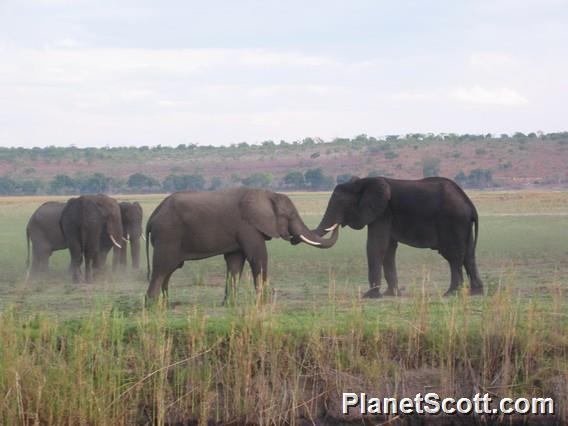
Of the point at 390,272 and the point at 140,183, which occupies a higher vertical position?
the point at 390,272

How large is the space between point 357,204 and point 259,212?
6.69 ft

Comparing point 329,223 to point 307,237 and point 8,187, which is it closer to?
point 307,237

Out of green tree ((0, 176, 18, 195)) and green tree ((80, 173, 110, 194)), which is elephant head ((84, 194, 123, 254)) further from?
green tree ((0, 176, 18, 195))

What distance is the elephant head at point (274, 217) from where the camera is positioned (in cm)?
1416

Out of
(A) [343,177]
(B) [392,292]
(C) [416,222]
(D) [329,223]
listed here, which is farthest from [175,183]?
(B) [392,292]

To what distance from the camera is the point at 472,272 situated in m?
15.1

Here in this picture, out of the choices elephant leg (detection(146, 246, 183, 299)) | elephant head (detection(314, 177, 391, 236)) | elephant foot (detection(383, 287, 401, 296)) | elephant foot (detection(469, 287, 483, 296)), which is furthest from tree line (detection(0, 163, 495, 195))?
elephant leg (detection(146, 246, 183, 299))

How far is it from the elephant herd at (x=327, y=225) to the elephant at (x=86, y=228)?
4.34 m

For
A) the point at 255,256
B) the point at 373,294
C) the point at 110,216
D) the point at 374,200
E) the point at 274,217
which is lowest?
the point at 373,294

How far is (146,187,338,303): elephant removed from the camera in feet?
45.7

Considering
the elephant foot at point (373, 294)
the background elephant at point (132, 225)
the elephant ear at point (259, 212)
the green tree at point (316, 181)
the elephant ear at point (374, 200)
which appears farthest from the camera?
the green tree at point (316, 181)

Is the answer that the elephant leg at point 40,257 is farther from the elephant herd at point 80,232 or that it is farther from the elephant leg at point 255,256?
the elephant leg at point 255,256

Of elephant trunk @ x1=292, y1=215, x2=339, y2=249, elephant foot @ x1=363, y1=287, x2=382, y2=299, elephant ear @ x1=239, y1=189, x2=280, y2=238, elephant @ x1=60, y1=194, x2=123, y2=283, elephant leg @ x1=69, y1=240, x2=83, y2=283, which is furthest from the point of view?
elephant @ x1=60, y1=194, x2=123, y2=283

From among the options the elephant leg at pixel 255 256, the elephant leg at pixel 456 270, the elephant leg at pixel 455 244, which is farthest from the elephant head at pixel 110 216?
the elephant leg at pixel 456 270
